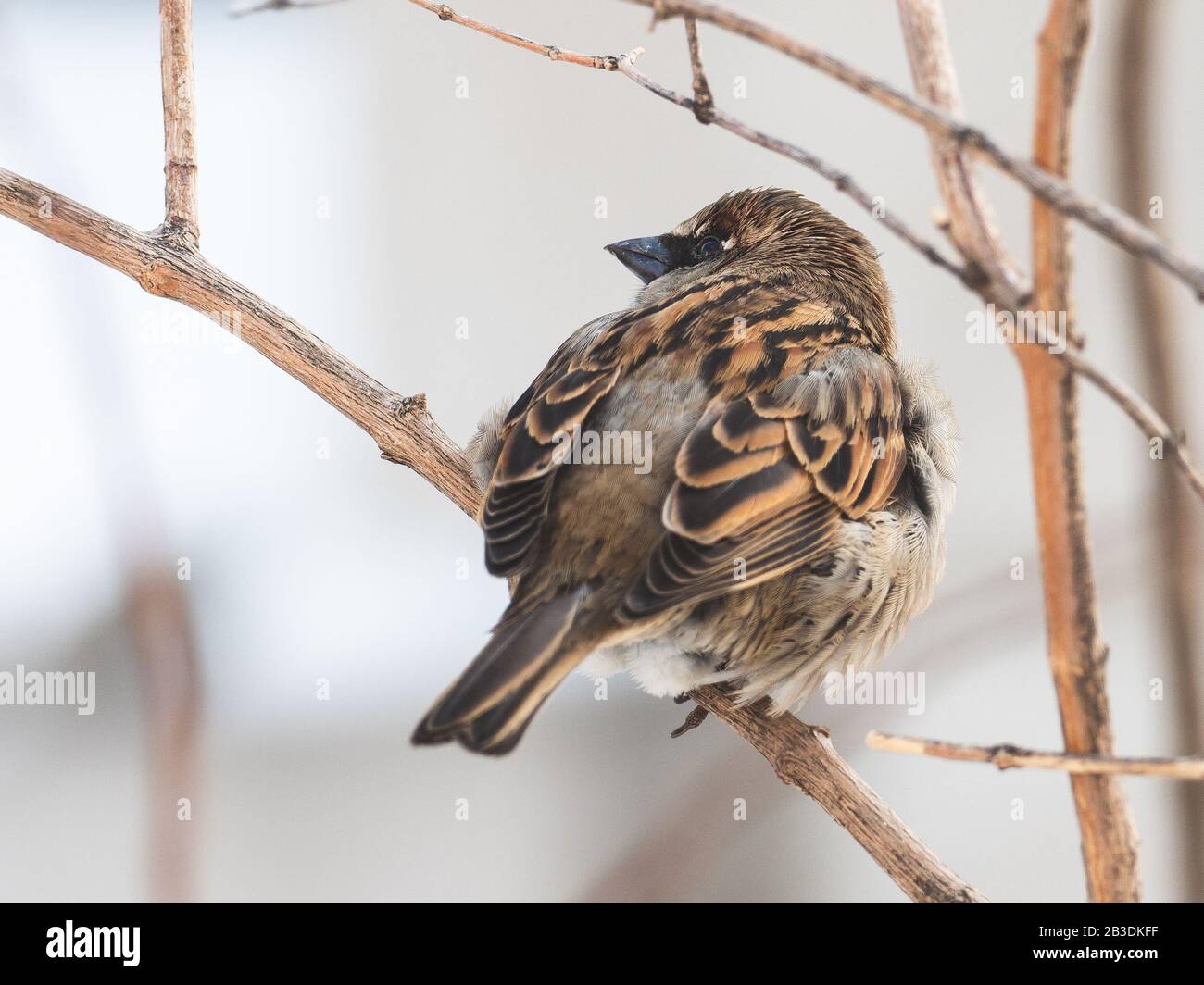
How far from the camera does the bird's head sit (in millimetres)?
3553

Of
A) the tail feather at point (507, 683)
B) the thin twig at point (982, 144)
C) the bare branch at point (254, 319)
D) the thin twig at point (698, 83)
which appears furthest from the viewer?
the bare branch at point (254, 319)

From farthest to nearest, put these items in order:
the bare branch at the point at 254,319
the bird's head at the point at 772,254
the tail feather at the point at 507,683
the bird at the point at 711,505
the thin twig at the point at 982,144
Answer: the bird's head at the point at 772,254, the bare branch at the point at 254,319, the bird at the point at 711,505, the tail feather at the point at 507,683, the thin twig at the point at 982,144

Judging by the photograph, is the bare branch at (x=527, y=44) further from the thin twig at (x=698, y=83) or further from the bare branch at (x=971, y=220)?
the bare branch at (x=971, y=220)

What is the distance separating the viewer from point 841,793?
2.58 metres

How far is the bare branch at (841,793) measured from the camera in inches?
91.3

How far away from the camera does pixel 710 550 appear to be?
2.50 meters

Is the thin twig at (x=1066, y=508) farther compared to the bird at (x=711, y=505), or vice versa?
the bird at (x=711, y=505)

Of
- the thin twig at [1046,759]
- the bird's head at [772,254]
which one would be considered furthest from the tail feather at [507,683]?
the bird's head at [772,254]

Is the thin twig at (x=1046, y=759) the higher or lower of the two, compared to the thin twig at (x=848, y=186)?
lower

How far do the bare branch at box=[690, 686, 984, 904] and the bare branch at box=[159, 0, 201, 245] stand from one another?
1.79 meters

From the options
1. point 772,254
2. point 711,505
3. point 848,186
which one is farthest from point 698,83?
point 772,254

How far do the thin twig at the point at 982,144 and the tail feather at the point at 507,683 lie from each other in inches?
48.7

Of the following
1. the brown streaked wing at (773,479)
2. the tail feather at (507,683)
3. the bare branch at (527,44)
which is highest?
the bare branch at (527,44)
